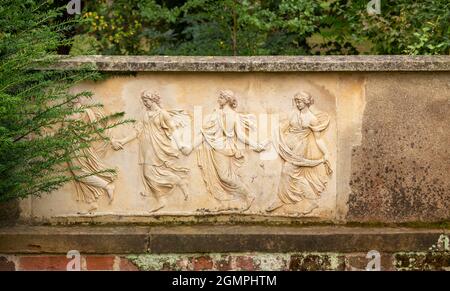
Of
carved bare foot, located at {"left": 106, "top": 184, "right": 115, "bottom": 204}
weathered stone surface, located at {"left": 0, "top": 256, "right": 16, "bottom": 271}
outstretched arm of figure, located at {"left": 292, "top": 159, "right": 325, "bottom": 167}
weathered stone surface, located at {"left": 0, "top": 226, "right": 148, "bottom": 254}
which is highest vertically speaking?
outstretched arm of figure, located at {"left": 292, "top": 159, "right": 325, "bottom": 167}

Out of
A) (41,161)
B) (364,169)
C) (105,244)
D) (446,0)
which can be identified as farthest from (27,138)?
(446,0)

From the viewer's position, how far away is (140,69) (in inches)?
419

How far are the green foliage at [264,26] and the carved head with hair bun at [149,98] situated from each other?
8.73 ft

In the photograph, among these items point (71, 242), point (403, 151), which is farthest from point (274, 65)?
point (71, 242)

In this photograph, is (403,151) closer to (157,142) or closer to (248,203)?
(248,203)

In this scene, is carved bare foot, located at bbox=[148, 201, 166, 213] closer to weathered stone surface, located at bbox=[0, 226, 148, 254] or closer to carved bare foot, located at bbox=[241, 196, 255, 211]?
weathered stone surface, located at bbox=[0, 226, 148, 254]

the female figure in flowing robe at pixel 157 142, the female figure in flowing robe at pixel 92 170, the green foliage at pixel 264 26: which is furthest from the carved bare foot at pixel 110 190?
the green foliage at pixel 264 26

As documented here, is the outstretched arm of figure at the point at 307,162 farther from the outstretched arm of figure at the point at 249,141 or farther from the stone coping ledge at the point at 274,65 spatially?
the stone coping ledge at the point at 274,65

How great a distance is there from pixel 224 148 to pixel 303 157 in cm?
63

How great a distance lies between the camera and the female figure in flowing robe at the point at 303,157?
35.1ft

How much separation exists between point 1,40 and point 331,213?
2963 millimetres

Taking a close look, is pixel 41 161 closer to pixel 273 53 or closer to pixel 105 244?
pixel 105 244

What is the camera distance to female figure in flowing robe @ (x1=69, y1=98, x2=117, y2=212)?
1065cm

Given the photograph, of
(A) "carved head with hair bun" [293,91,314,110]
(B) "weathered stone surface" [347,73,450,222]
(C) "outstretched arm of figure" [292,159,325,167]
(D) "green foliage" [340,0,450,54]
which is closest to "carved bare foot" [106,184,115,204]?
(C) "outstretched arm of figure" [292,159,325,167]
